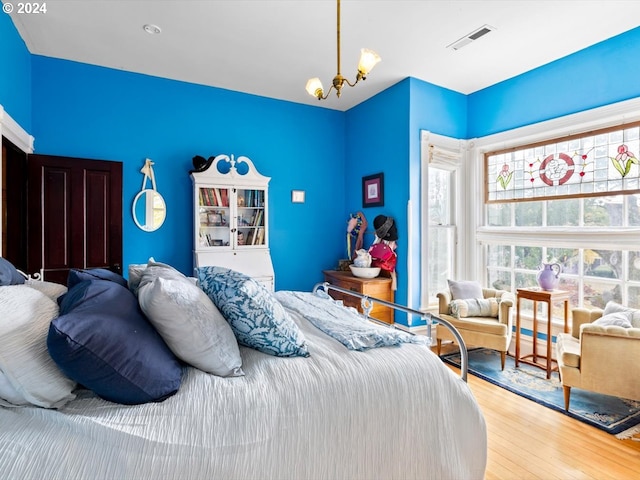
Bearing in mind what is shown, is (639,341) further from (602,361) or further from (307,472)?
(307,472)

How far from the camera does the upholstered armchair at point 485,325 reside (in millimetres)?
3076

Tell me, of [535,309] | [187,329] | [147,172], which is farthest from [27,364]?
[535,309]

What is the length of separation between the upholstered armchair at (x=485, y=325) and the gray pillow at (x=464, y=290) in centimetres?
9

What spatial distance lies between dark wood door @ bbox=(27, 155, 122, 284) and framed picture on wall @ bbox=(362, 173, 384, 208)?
2.69 meters

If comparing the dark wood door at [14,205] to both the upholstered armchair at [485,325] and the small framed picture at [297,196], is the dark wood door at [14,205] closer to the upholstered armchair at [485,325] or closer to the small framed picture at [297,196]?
the small framed picture at [297,196]

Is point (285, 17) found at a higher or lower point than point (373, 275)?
higher

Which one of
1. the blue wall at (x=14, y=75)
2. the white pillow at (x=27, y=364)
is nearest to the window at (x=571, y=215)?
the white pillow at (x=27, y=364)

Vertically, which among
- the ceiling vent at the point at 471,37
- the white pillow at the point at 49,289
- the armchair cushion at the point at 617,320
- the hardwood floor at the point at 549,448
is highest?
the ceiling vent at the point at 471,37

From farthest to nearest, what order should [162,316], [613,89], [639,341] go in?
[613,89]
[639,341]
[162,316]

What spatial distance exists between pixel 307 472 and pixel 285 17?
9.59 ft

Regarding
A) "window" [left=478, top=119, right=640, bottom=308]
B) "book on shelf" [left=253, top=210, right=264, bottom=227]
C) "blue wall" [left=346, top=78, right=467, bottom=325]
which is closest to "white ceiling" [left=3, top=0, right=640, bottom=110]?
"blue wall" [left=346, top=78, right=467, bottom=325]

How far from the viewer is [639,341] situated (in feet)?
7.06

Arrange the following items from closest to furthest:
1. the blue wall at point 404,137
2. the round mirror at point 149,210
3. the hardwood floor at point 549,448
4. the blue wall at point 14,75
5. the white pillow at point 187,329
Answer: the white pillow at point 187,329, the hardwood floor at point 549,448, the blue wall at point 14,75, the round mirror at point 149,210, the blue wall at point 404,137

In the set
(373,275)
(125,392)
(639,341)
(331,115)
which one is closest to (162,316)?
(125,392)
